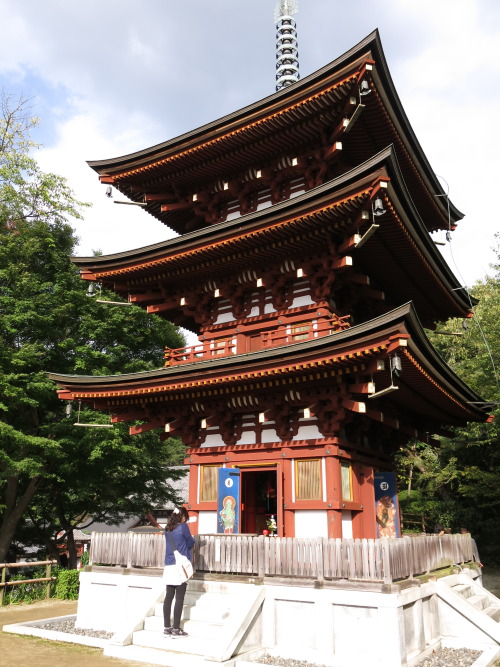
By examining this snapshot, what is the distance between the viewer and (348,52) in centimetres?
1306

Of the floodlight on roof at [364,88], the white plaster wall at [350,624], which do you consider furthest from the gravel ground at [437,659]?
the floodlight on roof at [364,88]

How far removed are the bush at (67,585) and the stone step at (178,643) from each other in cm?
1114

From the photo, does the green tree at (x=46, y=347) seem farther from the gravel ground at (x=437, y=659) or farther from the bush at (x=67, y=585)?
the gravel ground at (x=437, y=659)

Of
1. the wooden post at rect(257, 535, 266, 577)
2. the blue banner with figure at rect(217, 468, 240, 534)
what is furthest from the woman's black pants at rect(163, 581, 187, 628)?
the blue banner with figure at rect(217, 468, 240, 534)

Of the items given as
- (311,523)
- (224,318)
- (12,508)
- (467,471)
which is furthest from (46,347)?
(467,471)

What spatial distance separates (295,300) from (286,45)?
19235 mm

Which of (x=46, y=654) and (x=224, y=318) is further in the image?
(x=224, y=318)

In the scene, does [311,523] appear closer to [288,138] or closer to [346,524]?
[346,524]

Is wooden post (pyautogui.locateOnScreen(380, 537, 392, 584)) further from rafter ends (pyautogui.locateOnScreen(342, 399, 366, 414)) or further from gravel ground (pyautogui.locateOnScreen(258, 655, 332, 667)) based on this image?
rafter ends (pyautogui.locateOnScreen(342, 399, 366, 414))

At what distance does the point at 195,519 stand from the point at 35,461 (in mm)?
10562

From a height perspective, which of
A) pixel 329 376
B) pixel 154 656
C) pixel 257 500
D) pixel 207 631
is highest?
pixel 329 376

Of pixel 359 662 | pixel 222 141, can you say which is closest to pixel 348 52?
pixel 222 141

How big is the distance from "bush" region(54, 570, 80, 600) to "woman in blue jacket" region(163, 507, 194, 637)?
11510 mm

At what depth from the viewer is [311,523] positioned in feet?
41.1
